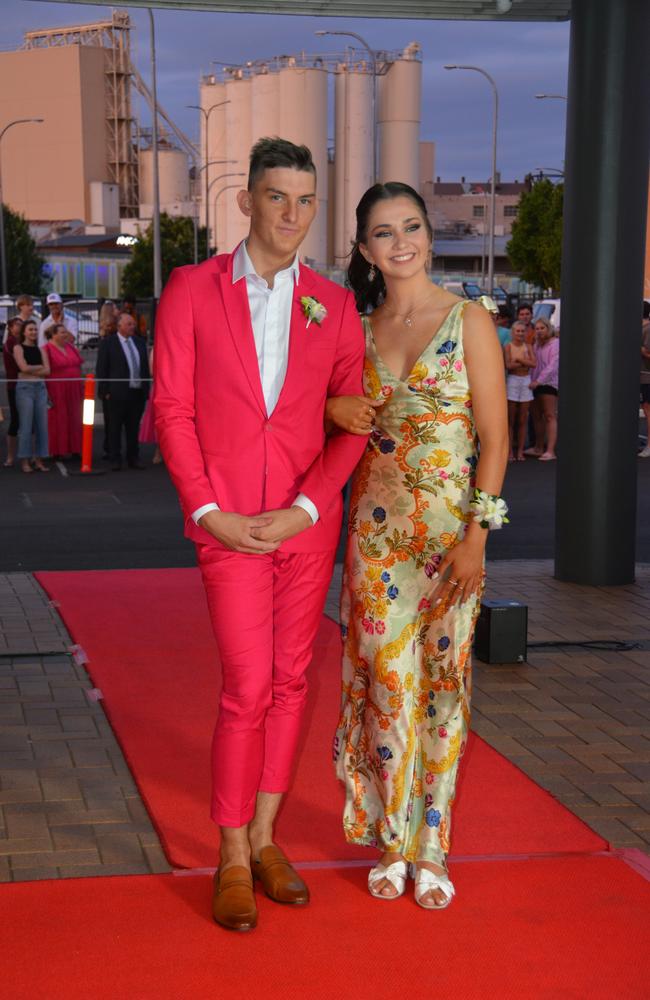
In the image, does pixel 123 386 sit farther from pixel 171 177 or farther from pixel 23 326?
pixel 171 177

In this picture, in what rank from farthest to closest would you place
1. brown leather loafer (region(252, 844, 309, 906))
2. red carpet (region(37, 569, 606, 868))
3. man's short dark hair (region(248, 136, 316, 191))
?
red carpet (region(37, 569, 606, 868)) → brown leather loafer (region(252, 844, 309, 906)) → man's short dark hair (region(248, 136, 316, 191))

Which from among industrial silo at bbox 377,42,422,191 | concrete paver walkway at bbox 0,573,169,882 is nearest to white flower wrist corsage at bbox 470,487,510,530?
concrete paver walkway at bbox 0,573,169,882

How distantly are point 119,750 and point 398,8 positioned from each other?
6179 millimetres

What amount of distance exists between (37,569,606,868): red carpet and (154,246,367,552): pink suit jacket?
1162 mm

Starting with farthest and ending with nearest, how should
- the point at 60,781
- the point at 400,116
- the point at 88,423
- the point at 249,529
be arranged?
1. the point at 400,116
2. the point at 88,423
3. the point at 60,781
4. the point at 249,529

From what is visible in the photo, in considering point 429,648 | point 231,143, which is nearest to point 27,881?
point 429,648

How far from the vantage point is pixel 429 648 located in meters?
3.83

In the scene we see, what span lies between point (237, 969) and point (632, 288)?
19.6 ft

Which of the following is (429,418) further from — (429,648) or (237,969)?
(237,969)

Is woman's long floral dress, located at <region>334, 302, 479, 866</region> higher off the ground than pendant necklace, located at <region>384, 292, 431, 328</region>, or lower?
lower

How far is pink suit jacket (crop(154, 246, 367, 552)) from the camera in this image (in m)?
3.59

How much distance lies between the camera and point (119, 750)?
524 centimetres

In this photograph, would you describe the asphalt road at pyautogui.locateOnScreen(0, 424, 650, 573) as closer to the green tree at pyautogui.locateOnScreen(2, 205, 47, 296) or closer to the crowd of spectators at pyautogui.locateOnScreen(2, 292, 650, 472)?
the crowd of spectators at pyautogui.locateOnScreen(2, 292, 650, 472)

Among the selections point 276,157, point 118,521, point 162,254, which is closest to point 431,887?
point 276,157
